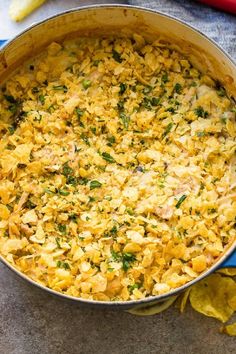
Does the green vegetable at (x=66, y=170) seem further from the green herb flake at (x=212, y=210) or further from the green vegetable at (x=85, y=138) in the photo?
the green herb flake at (x=212, y=210)

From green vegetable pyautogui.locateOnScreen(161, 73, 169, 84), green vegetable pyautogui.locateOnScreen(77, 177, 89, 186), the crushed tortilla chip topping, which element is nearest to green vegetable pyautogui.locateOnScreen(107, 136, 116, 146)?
the crushed tortilla chip topping

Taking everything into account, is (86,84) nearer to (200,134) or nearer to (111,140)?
(111,140)

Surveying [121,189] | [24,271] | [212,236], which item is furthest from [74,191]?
[212,236]

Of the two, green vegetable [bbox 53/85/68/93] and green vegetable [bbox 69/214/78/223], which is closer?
green vegetable [bbox 69/214/78/223]

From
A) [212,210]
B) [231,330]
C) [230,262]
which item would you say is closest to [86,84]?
[212,210]

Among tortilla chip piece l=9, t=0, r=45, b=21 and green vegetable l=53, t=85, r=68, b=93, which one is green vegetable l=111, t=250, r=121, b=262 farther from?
tortilla chip piece l=9, t=0, r=45, b=21

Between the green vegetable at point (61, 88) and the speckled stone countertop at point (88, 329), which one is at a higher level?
the green vegetable at point (61, 88)

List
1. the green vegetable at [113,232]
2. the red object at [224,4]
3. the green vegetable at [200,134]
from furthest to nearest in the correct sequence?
the red object at [224,4], the green vegetable at [200,134], the green vegetable at [113,232]

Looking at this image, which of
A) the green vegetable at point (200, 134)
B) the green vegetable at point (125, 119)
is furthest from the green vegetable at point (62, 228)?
the green vegetable at point (200, 134)
